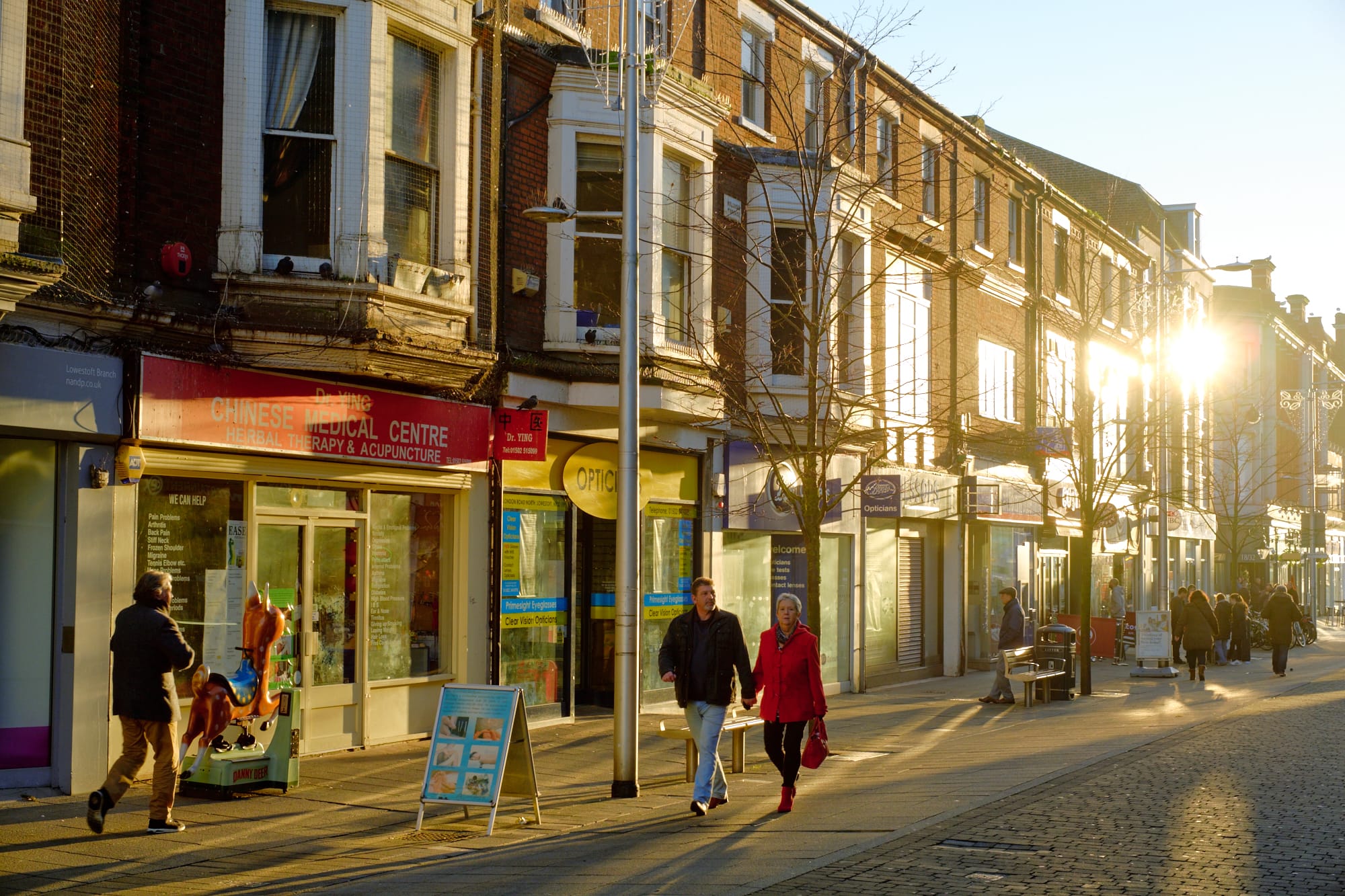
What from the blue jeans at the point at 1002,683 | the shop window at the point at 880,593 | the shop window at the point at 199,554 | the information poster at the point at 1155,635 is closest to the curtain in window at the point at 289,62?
the shop window at the point at 199,554

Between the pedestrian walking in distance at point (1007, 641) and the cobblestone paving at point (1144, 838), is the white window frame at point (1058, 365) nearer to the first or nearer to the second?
the pedestrian walking in distance at point (1007, 641)

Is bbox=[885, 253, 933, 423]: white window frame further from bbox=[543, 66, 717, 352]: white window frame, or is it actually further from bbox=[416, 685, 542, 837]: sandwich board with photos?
bbox=[416, 685, 542, 837]: sandwich board with photos

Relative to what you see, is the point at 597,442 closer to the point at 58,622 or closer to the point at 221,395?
the point at 221,395

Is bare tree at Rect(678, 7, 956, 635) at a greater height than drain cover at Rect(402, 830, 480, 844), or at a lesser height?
greater

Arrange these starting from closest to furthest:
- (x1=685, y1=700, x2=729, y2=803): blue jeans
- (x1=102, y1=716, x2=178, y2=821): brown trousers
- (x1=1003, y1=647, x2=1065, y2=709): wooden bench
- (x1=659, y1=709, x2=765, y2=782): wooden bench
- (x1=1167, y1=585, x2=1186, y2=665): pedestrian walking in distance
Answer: (x1=102, y1=716, x2=178, y2=821): brown trousers < (x1=685, y1=700, x2=729, y2=803): blue jeans < (x1=659, y1=709, x2=765, y2=782): wooden bench < (x1=1003, y1=647, x2=1065, y2=709): wooden bench < (x1=1167, y1=585, x2=1186, y2=665): pedestrian walking in distance

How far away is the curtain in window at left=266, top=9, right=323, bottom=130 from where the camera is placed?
13055 millimetres

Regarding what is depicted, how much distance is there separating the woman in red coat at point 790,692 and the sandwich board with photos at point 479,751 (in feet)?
6.38

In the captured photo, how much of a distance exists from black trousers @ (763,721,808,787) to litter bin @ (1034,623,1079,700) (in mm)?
11089

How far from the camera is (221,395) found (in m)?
12.3

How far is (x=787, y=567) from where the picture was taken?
21484 millimetres

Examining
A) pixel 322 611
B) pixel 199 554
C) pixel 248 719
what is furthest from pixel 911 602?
pixel 248 719

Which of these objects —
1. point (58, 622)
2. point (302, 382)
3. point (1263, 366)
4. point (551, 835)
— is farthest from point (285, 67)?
point (1263, 366)

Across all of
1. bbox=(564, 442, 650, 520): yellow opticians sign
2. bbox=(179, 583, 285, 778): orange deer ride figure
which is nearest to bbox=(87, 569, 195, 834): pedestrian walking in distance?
bbox=(179, 583, 285, 778): orange deer ride figure

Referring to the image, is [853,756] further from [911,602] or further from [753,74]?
[911,602]
